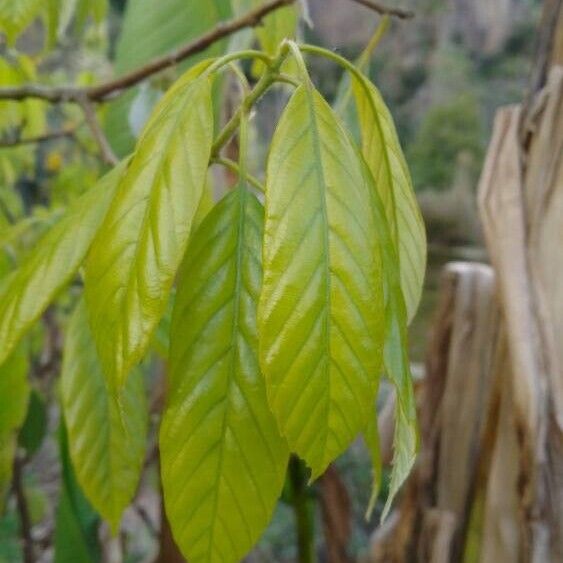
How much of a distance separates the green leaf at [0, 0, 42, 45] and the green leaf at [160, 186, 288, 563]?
0.28 meters

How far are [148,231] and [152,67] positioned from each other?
12.4 inches

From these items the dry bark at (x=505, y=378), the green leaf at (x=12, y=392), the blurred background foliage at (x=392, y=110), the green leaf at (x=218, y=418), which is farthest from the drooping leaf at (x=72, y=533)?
the green leaf at (x=218, y=418)

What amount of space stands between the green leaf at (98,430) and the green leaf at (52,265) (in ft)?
0.46

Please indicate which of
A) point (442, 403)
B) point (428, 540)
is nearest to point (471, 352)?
point (442, 403)

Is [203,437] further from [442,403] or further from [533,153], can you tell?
[442,403]

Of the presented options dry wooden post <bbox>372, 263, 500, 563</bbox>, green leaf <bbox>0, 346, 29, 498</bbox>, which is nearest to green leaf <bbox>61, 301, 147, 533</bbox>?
green leaf <bbox>0, 346, 29, 498</bbox>

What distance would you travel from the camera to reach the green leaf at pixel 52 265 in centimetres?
39

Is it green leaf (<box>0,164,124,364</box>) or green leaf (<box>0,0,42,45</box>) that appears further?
green leaf (<box>0,0,42,45</box>)

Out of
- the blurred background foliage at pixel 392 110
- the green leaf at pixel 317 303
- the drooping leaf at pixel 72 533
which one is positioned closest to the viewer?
the green leaf at pixel 317 303

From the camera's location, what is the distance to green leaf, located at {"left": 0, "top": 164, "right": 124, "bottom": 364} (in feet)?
1.26

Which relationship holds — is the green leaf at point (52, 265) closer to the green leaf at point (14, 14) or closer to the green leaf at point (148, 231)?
the green leaf at point (148, 231)

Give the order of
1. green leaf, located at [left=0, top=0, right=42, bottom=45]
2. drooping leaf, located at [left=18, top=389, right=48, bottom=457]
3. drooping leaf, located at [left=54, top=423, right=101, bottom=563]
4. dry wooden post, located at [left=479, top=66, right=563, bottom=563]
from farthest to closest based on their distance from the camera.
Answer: drooping leaf, located at [left=18, top=389, right=48, bottom=457]
drooping leaf, located at [left=54, top=423, right=101, bottom=563]
dry wooden post, located at [left=479, top=66, right=563, bottom=563]
green leaf, located at [left=0, top=0, right=42, bottom=45]

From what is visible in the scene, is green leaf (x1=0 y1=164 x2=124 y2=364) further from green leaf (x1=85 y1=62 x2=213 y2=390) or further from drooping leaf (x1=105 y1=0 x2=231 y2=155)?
drooping leaf (x1=105 y1=0 x2=231 y2=155)

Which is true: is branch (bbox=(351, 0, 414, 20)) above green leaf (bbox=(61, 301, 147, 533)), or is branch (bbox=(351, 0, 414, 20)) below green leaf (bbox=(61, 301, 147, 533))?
above
